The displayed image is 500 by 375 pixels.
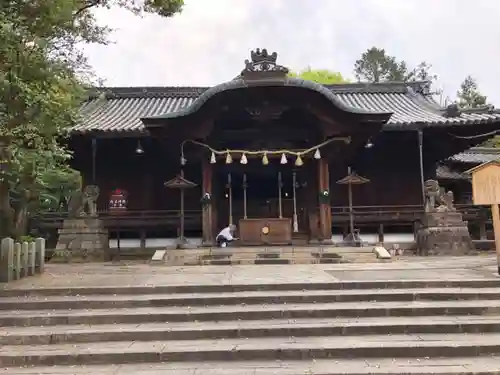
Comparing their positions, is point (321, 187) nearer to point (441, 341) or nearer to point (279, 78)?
point (279, 78)

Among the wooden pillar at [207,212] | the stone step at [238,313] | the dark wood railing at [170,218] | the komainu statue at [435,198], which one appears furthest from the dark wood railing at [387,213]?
the stone step at [238,313]

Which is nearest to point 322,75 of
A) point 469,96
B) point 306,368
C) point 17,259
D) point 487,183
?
point 469,96

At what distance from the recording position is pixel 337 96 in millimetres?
16828

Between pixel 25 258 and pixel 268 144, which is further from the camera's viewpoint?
pixel 268 144

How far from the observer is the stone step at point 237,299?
23.5ft

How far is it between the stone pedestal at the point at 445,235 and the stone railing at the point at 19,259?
37.6 ft

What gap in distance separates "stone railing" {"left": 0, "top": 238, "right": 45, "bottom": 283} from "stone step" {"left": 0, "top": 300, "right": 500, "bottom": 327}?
200cm

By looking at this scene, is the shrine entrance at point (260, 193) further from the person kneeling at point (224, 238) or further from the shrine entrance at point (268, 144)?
the person kneeling at point (224, 238)

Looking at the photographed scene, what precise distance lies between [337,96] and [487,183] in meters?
8.50

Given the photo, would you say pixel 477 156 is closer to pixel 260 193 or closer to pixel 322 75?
pixel 260 193

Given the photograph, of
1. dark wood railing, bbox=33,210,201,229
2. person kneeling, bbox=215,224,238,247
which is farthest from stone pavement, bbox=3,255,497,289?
dark wood railing, bbox=33,210,201,229

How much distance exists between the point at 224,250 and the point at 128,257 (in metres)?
4.32

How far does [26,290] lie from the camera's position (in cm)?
768

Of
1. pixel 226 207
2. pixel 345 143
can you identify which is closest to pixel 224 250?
pixel 226 207
